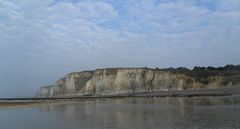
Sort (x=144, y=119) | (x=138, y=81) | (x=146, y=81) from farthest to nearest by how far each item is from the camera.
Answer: (x=138, y=81) → (x=146, y=81) → (x=144, y=119)

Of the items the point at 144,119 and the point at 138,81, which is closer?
the point at 144,119

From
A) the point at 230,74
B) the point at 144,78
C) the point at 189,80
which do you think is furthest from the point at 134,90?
the point at 230,74

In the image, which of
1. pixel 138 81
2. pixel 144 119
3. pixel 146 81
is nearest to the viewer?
pixel 144 119

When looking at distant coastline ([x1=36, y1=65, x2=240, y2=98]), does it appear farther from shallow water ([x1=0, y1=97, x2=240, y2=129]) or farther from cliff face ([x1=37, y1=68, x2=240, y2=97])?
shallow water ([x1=0, y1=97, x2=240, y2=129])

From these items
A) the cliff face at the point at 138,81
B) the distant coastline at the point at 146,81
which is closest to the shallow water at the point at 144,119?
the distant coastline at the point at 146,81

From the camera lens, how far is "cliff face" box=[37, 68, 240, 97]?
11220 centimetres

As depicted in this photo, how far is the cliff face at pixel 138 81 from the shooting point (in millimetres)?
112200

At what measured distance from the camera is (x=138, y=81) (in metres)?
128

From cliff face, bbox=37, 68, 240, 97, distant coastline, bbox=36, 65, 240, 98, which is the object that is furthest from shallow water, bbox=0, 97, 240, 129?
cliff face, bbox=37, 68, 240, 97

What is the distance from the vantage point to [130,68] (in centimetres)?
13275

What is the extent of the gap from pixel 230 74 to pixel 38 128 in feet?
307

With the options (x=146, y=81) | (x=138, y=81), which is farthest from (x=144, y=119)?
(x=138, y=81)

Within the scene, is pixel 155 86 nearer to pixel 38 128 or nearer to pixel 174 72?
pixel 174 72

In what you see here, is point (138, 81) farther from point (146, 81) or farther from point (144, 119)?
point (144, 119)
